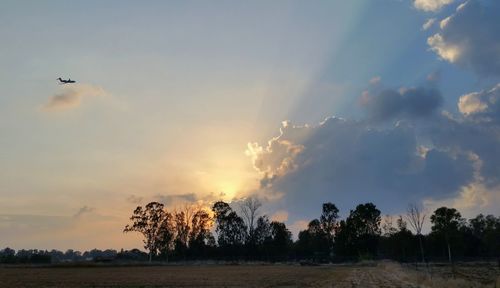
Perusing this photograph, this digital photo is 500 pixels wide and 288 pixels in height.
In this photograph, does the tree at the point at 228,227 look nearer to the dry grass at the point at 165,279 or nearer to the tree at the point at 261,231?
the tree at the point at 261,231

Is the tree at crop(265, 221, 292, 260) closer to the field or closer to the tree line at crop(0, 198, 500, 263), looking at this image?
the tree line at crop(0, 198, 500, 263)

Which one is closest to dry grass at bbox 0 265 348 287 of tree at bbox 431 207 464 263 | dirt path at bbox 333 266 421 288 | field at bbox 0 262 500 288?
field at bbox 0 262 500 288

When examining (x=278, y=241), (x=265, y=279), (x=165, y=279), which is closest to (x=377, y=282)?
(x=265, y=279)

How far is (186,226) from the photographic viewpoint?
183 meters

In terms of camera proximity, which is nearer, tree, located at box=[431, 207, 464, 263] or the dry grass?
the dry grass

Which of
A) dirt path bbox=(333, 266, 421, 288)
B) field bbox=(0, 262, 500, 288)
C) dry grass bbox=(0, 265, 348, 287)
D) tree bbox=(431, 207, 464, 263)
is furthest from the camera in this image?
tree bbox=(431, 207, 464, 263)

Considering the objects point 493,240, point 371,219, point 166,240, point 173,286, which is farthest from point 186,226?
point 173,286

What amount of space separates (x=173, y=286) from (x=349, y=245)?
134958 millimetres

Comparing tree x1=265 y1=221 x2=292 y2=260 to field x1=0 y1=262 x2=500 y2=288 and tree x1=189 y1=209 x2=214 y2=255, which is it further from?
field x1=0 y1=262 x2=500 y2=288

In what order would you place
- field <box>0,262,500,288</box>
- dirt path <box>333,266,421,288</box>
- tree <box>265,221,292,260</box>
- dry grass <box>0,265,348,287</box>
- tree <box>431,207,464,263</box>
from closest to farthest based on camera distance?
dirt path <box>333,266,421,288</box> < field <box>0,262,500,288</box> < dry grass <box>0,265,348,287</box> < tree <box>431,207,464,263</box> < tree <box>265,221,292,260</box>

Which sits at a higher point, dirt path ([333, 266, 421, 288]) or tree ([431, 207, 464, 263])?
tree ([431, 207, 464, 263])

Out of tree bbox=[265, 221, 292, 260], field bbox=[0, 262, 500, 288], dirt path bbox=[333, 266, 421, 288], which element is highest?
tree bbox=[265, 221, 292, 260]

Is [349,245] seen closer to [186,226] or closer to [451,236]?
[451,236]

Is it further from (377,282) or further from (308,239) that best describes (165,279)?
(308,239)
